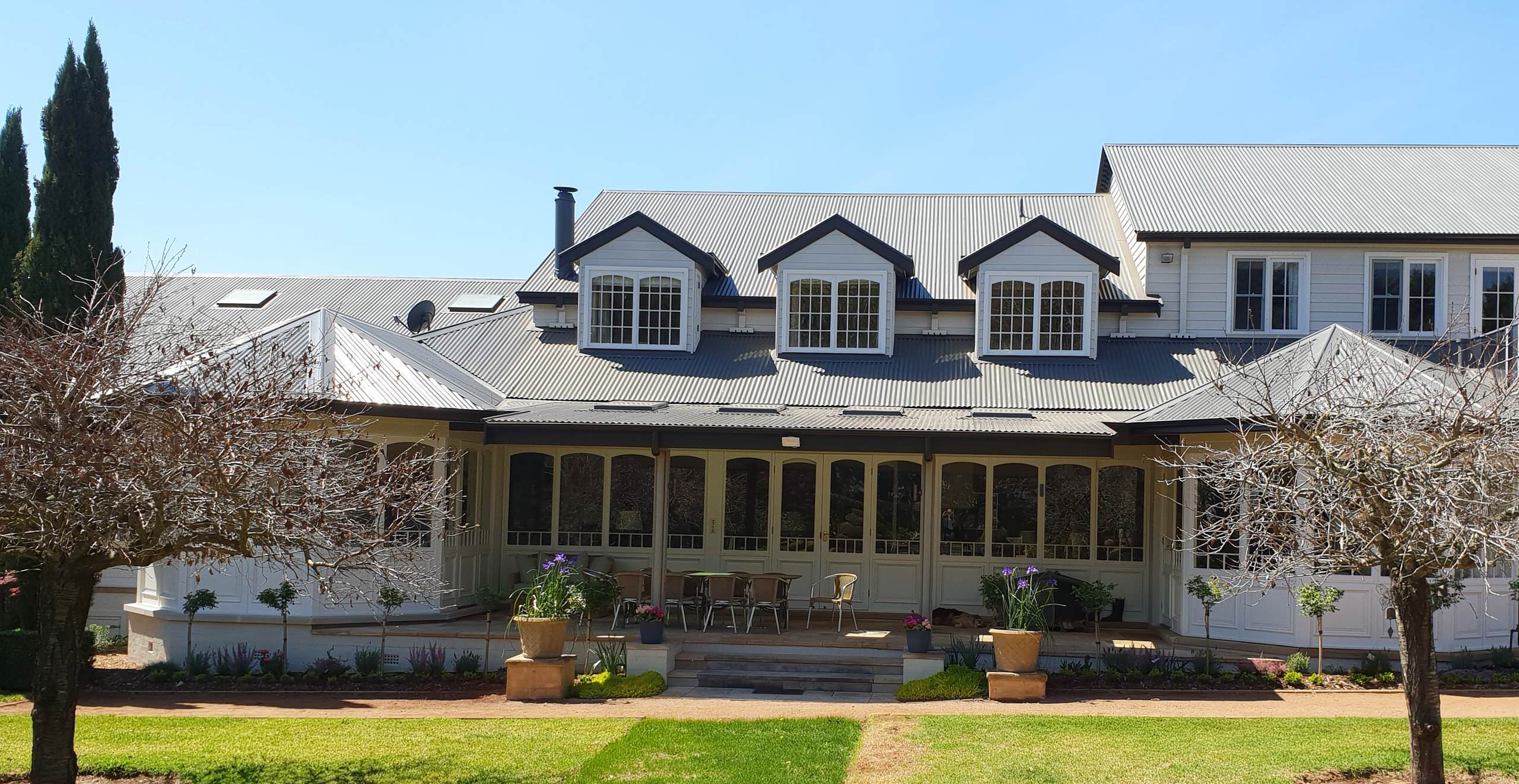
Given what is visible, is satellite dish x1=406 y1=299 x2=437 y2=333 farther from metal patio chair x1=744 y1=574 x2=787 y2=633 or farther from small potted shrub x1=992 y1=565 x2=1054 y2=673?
small potted shrub x1=992 y1=565 x2=1054 y2=673

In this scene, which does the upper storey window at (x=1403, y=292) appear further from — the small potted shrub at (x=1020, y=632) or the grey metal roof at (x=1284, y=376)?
the small potted shrub at (x=1020, y=632)

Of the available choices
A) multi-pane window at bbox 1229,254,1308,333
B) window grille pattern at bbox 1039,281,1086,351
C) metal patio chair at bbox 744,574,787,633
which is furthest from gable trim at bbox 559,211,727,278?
multi-pane window at bbox 1229,254,1308,333

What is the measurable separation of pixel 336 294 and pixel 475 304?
3.48 meters

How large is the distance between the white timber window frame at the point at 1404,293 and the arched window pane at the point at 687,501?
10420 millimetres

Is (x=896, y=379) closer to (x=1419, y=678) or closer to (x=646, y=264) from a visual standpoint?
(x=646, y=264)

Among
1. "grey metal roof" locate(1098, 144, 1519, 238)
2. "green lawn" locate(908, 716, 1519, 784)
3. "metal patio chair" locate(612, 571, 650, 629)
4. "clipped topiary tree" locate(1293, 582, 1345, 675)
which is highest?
"grey metal roof" locate(1098, 144, 1519, 238)

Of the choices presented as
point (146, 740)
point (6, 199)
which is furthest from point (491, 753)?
point (6, 199)

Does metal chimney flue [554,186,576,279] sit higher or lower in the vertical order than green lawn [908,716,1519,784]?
higher

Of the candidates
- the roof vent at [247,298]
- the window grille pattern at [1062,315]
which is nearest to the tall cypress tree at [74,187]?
the roof vent at [247,298]

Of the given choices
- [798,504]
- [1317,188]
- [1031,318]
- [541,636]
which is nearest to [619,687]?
[541,636]

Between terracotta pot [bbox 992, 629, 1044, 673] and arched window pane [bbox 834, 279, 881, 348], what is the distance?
22.4 feet

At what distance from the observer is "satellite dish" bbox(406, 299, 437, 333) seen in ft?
79.0

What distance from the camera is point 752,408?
16.1 metres

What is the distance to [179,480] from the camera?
24.1 ft
